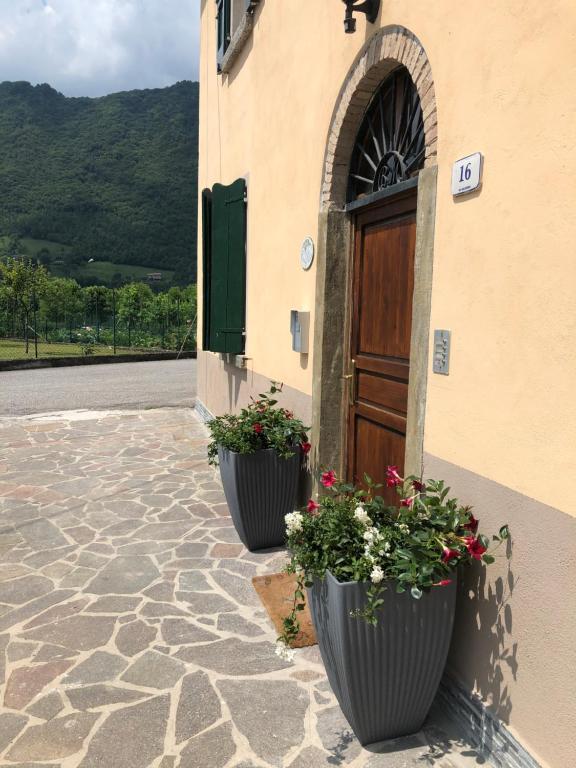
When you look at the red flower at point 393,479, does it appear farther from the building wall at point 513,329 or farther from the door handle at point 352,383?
the door handle at point 352,383

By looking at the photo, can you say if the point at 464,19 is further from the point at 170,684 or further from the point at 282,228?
the point at 170,684

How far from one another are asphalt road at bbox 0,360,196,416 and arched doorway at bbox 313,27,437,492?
7462 millimetres

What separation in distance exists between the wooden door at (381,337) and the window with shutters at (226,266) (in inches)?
104

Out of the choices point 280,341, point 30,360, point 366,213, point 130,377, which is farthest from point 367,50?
point 30,360

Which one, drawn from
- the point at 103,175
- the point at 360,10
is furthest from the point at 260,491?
the point at 103,175

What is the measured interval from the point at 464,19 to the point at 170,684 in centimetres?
336

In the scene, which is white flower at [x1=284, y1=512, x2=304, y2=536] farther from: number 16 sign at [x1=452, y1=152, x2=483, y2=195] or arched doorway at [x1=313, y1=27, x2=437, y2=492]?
number 16 sign at [x1=452, y1=152, x2=483, y2=195]

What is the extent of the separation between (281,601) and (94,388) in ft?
35.2

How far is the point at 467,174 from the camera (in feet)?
7.61

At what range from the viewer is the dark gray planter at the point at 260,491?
162 inches

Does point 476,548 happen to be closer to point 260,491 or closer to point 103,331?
point 260,491

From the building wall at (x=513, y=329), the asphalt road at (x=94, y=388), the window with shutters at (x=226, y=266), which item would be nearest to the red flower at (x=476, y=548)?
the building wall at (x=513, y=329)

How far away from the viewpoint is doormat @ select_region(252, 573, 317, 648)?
10.3 feet

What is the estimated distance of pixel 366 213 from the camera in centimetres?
363
